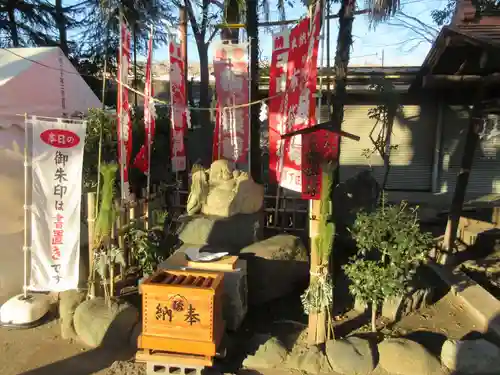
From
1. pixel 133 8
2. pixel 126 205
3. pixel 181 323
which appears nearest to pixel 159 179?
pixel 126 205

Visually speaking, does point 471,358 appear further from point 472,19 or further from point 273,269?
point 472,19

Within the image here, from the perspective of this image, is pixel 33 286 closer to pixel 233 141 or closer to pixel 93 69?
pixel 233 141

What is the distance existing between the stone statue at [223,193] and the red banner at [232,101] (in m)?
1.91

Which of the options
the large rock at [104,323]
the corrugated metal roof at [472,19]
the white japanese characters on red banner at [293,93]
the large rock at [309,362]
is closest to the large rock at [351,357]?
the large rock at [309,362]

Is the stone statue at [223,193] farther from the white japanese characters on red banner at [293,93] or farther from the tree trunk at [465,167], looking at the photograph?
the tree trunk at [465,167]

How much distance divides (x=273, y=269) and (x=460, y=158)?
9.70 m

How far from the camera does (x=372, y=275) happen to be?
17.1ft

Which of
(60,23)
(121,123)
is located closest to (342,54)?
(121,123)

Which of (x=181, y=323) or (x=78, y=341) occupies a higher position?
(x=181, y=323)

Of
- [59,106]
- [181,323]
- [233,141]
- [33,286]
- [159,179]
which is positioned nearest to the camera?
[181,323]

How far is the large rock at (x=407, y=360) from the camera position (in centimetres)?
464

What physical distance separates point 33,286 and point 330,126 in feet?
14.7

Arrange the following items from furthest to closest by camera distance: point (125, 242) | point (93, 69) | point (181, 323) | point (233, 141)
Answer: point (93, 69) < point (233, 141) < point (125, 242) < point (181, 323)

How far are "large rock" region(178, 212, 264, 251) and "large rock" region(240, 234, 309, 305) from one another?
0.30 meters
